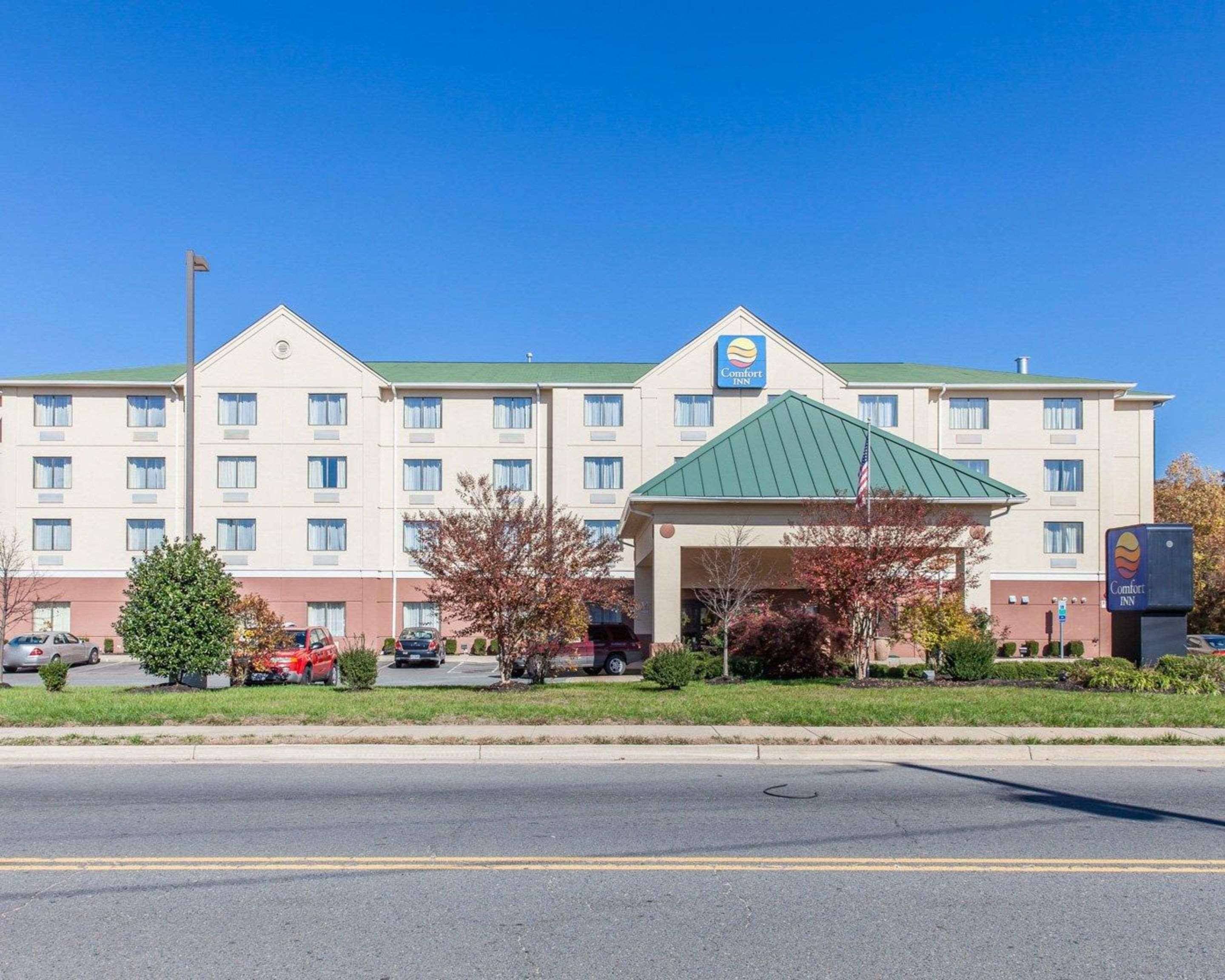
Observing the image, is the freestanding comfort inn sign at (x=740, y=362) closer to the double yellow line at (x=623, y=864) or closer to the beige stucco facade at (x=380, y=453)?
the beige stucco facade at (x=380, y=453)

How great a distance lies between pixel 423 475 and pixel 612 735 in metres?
33.6

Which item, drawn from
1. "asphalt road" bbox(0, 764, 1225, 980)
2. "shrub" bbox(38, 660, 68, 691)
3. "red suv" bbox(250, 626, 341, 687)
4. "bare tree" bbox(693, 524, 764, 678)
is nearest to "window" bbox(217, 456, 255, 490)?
"red suv" bbox(250, 626, 341, 687)

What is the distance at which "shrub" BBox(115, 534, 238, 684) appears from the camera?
18859mm

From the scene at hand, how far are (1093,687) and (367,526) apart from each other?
32.0m

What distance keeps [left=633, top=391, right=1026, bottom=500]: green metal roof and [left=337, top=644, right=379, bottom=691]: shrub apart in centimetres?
803

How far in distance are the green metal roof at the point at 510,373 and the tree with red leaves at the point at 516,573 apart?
25540 mm

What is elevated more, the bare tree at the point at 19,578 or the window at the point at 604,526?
the window at the point at 604,526

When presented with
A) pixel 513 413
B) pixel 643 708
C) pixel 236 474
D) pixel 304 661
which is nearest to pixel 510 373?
pixel 513 413

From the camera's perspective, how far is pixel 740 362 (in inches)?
1752

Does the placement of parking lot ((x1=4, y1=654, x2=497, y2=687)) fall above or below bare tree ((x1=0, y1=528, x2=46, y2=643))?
below

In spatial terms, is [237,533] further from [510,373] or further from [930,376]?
[930,376]

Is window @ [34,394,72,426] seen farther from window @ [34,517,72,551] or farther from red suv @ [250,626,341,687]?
red suv @ [250,626,341,687]

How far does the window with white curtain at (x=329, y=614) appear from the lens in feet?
143

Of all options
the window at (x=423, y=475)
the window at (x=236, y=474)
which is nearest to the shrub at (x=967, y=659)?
the window at (x=423, y=475)
